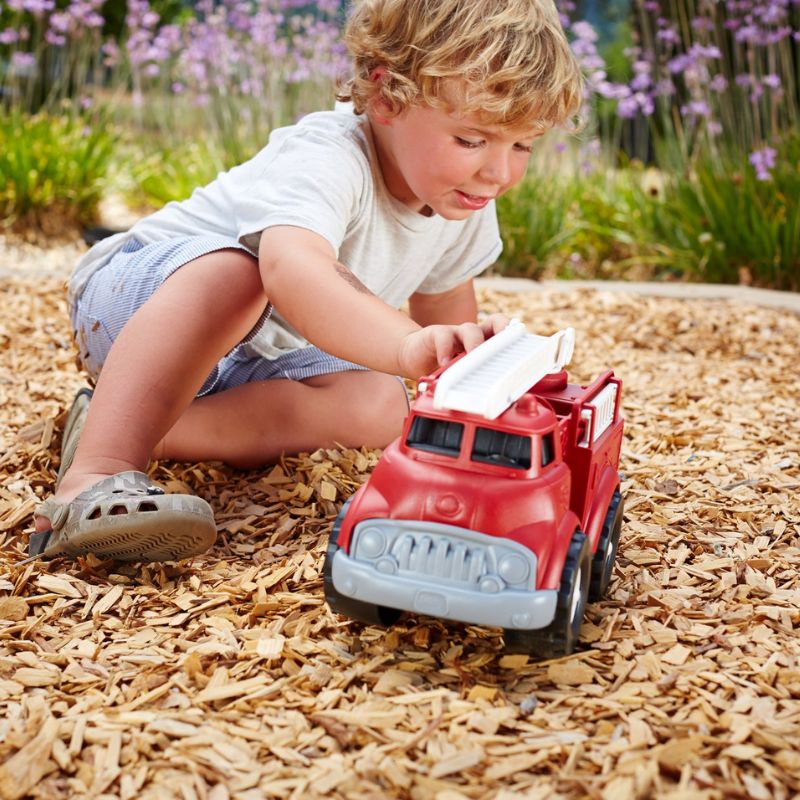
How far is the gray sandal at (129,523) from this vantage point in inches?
68.5

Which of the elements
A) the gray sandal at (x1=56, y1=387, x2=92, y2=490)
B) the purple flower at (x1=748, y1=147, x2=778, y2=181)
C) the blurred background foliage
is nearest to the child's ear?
the gray sandal at (x1=56, y1=387, x2=92, y2=490)

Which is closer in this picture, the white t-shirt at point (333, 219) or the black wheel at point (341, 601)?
the black wheel at point (341, 601)

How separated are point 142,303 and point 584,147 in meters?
4.49

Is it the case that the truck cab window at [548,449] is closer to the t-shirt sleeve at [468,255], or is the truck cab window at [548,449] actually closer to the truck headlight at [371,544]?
the truck headlight at [371,544]

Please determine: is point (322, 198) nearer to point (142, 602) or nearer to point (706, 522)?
point (142, 602)

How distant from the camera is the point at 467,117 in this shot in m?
1.93

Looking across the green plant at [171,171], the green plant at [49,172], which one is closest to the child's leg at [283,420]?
the green plant at [49,172]

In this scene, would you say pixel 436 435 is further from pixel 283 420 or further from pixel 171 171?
pixel 171 171

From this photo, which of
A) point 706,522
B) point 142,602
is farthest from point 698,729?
point 142,602

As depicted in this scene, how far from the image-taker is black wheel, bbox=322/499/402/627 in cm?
146

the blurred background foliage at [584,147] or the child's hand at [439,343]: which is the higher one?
the child's hand at [439,343]

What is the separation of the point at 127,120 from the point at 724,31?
5.16 m

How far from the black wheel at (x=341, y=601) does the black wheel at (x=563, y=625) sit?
7.7 inches

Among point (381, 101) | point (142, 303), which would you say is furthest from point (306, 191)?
point (142, 303)
